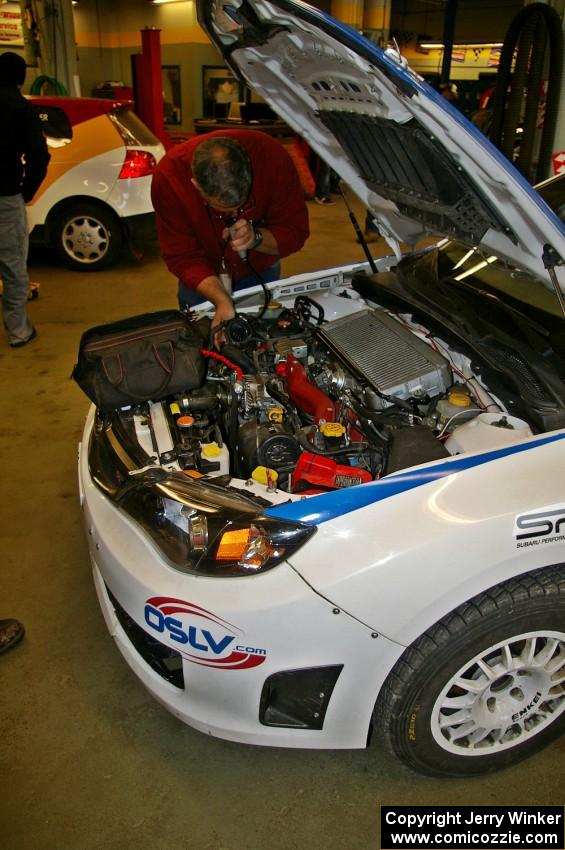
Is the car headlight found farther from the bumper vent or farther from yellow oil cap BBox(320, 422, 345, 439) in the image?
yellow oil cap BBox(320, 422, 345, 439)

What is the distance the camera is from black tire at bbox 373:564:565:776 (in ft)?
4.71

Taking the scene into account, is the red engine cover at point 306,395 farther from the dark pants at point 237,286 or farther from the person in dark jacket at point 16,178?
the person in dark jacket at point 16,178

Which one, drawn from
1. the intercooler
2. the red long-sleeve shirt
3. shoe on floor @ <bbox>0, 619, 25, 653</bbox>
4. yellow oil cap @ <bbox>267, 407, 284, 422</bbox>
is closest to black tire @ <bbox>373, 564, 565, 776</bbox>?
the intercooler

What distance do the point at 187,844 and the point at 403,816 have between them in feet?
1.79

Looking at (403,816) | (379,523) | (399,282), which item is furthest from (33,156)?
(403,816)

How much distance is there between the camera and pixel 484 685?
154cm

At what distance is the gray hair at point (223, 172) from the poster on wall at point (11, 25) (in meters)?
8.21

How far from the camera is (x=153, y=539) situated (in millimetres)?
1572

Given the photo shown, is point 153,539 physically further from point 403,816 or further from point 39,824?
point 403,816

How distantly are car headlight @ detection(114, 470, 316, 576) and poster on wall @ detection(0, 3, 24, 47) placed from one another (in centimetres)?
930

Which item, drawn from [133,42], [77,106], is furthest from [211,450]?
[133,42]

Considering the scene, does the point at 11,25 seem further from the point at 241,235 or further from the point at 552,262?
the point at 552,262

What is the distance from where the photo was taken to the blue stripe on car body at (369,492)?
1.41m

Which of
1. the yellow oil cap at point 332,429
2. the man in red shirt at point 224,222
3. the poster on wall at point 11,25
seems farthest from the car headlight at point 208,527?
the poster on wall at point 11,25
